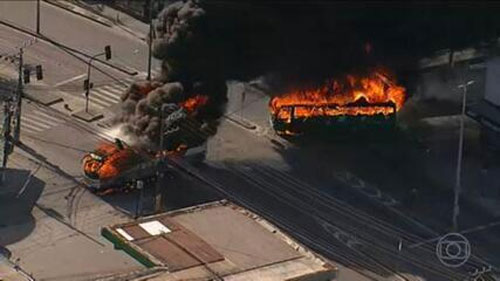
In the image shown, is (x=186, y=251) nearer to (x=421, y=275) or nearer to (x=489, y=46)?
(x=421, y=275)

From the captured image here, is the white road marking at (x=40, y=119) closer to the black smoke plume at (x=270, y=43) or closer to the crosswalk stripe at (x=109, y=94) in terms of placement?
the black smoke plume at (x=270, y=43)

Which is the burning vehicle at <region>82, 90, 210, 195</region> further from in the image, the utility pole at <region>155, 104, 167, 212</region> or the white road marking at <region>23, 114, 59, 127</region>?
the white road marking at <region>23, 114, 59, 127</region>

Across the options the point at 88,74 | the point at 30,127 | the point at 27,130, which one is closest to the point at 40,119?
the point at 30,127

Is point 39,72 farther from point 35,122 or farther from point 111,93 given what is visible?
point 111,93

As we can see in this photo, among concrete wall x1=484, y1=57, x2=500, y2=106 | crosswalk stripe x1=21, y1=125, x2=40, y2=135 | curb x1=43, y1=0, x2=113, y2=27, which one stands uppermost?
concrete wall x1=484, y1=57, x2=500, y2=106

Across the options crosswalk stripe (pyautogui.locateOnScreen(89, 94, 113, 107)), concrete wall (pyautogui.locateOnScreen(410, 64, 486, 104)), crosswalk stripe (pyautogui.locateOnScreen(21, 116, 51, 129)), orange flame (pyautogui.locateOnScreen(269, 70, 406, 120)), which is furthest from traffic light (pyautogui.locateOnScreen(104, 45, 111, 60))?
concrete wall (pyautogui.locateOnScreen(410, 64, 486, 104))

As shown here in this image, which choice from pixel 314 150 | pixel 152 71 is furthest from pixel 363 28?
pixel 152 71

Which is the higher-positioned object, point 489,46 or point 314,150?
point 489,46
